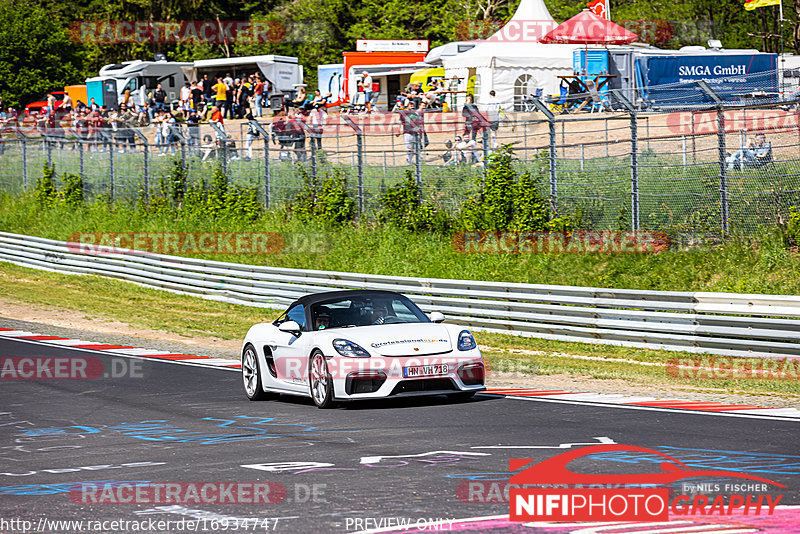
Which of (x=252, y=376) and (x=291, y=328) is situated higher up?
(x=291, y=328)

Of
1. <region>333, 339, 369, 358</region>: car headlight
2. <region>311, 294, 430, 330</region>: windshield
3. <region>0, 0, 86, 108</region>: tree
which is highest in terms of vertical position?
<region>0, 0, 86, 108</region>: tree

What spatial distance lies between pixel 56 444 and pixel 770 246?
13343 millimetres

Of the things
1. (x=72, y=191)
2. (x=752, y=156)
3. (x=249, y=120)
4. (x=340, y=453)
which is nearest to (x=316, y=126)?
(x=249, y=120)

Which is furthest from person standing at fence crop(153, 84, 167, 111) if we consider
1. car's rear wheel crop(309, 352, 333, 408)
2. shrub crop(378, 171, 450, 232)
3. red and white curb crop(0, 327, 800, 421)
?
car's rear wheel crop(309, 352, 333, 408)

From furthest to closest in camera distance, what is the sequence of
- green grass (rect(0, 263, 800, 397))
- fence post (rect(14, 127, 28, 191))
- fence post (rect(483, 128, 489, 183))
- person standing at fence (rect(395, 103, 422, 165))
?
fence post (rect(14, 127, 28, 191)) → person standing at fence (rect(395, 103, 422, 165)) → fence post (rect(483, 128, 489, 183)) → green grass (rect(0, 263, 800, 397))

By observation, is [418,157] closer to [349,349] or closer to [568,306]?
[568,306]

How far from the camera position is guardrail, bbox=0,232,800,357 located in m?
15.3

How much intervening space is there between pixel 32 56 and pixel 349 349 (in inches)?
2434

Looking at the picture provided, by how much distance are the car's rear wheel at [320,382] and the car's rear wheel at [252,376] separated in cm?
122

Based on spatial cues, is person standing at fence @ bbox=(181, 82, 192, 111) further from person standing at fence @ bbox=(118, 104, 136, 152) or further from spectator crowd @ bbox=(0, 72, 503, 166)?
person standing at fence @ bbox=(118, 104, 136, 152)

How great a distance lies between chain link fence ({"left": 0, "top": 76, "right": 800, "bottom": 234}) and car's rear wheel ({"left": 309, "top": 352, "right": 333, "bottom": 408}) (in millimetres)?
8854

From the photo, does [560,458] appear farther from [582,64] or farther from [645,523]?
[582,64]

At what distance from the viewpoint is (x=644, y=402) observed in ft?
39.3

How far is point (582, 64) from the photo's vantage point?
35188 millimetres
